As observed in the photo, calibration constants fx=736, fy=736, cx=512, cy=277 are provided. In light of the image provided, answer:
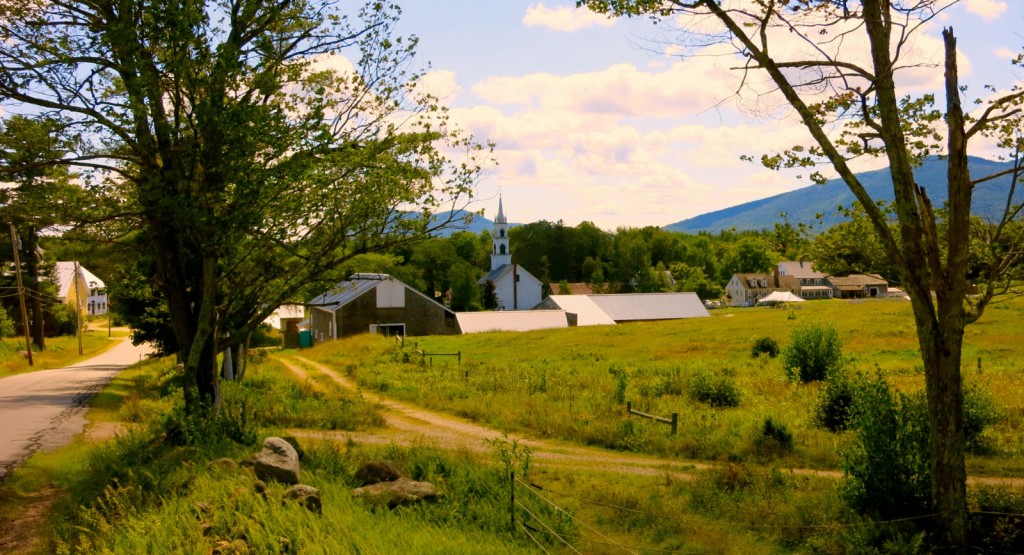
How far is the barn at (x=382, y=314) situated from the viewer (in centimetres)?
5634

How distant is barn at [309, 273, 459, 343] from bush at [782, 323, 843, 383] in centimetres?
3489

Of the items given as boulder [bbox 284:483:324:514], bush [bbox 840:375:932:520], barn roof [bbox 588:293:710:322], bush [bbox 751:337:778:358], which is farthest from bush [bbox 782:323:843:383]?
barn roof [bbox 588:293:710:322]

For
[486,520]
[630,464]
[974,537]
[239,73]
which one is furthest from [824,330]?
[239,73]

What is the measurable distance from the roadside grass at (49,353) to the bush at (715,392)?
30.2 m

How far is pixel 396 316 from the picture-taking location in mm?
58656

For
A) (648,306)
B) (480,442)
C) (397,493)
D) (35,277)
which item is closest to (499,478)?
(397,493)

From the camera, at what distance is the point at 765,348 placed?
39.6 m

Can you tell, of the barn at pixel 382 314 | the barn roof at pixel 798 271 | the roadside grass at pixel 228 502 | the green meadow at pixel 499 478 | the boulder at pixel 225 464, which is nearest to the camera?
the roadside grass at pixel 228 502

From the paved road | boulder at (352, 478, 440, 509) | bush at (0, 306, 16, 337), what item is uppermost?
bush at (0, 306, 16, 337)

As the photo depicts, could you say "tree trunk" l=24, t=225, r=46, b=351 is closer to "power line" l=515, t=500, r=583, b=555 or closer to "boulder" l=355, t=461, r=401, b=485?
"boulder" l=355, t=461, r=401, b=485

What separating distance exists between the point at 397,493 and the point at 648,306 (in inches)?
2608

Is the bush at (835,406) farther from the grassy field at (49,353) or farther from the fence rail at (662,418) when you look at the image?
the grassy field at (49,353)

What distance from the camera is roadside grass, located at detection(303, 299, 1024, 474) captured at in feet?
55.8

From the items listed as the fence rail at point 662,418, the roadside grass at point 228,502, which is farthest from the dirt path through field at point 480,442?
the roadside grass at point 228,502
